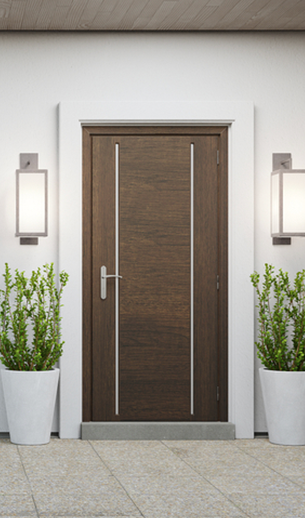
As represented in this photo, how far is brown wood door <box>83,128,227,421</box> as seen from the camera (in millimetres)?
4113

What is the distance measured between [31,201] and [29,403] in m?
1.33

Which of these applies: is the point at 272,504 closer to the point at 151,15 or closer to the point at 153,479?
the point at 153,479

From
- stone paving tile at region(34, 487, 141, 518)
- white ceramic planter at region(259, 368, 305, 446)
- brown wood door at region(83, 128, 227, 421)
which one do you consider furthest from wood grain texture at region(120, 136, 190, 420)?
stone paving tile at region(34, 487, 141, 518)

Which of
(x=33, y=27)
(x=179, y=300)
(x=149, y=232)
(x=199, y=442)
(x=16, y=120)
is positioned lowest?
(x=199, y=442)

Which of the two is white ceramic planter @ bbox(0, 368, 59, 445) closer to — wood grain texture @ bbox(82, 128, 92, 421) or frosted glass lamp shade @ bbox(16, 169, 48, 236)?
wood grain texture @ bbox(82, 128, 92, 421)

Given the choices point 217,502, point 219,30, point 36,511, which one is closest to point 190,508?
point 217,502

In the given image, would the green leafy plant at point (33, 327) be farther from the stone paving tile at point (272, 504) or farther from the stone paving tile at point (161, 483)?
the stone paving tile at point (272, 504)

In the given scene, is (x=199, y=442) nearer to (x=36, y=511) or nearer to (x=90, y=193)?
(x=36, y=511)

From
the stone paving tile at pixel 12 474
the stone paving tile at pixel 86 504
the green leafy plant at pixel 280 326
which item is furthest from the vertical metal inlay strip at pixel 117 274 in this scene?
the stone paving tile at pixel 86 504

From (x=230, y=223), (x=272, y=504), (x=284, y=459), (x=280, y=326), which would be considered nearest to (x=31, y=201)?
(x=230, y=223)

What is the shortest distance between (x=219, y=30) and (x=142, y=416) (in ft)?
9.13

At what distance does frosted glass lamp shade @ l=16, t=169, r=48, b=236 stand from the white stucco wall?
0.49 feet

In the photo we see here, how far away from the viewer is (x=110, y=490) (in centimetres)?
284

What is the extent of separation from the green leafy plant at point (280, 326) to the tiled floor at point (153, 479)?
0.55m
